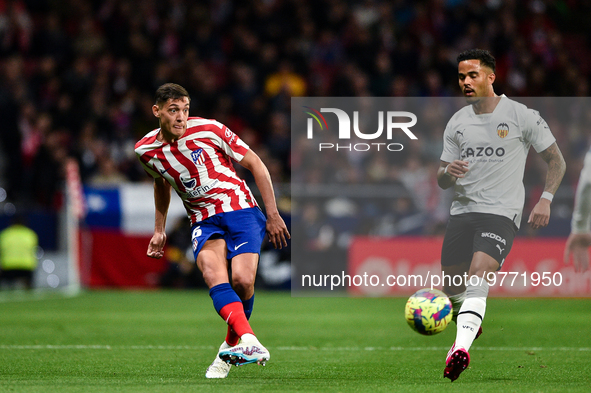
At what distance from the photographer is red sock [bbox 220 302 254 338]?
596cm

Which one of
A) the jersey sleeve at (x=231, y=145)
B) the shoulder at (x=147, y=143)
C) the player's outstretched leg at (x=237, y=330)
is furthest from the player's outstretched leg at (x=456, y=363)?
the shoulder at (x=147, y=143)

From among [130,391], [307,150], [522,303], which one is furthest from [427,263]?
[130,391]

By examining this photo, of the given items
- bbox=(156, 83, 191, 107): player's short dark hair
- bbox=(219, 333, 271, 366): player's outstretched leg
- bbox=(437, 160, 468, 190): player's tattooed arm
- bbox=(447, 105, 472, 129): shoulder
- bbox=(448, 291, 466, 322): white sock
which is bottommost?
bbox=(219, 333, 271, 366): player's outstretched leg

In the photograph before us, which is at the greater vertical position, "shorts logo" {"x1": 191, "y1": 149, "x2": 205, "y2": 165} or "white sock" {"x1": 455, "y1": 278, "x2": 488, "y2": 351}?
"shorts logo" {"x1": 191, "y1": 149, "x2": 205, "y2": 165}

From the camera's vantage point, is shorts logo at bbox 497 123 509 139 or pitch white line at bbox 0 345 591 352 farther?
pitch white line at bbox 0 345 591 352

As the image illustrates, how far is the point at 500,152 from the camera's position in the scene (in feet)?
22.2

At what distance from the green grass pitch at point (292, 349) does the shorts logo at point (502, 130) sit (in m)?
1.82

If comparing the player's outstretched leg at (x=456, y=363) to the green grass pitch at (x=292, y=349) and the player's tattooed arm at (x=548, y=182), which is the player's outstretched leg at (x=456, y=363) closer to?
the green grass pitch at (x=292, y=349)

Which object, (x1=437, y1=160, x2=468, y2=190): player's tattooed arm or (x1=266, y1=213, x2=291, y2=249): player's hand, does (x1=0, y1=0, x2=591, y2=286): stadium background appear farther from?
(x1=266, y1=213, x2=291, y2=249): player's hand

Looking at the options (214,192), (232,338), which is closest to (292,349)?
(232,338)

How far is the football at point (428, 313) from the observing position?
6340 mm

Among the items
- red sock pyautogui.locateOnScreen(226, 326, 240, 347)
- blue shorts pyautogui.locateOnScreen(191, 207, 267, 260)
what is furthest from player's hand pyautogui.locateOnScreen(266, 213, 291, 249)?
red sock pyautogui.locateOnScreen(226, 326, 240, 347)

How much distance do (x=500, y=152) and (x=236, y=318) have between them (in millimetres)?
2451

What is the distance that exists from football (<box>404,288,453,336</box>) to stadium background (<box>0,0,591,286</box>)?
968cm
